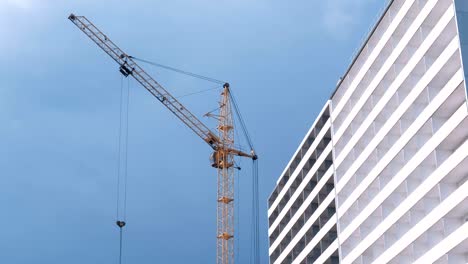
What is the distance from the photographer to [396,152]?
86.3 metres

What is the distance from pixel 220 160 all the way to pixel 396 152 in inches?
2810

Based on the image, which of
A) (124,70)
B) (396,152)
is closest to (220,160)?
(124,70)

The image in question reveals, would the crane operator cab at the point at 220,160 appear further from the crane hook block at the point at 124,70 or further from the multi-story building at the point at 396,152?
the multi-story building at the point at 396,152

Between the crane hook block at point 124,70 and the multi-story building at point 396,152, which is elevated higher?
the crane hook block at point 124,70

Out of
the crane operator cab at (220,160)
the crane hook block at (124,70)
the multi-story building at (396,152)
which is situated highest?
the crane hook block at (124,70)

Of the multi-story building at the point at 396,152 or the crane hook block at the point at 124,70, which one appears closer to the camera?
the multi-story building at the point at 396,152

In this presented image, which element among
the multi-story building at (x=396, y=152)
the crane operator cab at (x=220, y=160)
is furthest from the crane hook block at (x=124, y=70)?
the multi-story building at (x=396, y=152)

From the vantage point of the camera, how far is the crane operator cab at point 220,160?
6107 inches

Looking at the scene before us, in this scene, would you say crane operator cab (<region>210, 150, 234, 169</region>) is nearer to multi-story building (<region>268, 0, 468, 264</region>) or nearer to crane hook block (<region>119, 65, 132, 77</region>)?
crane hook block (<region>119, 65, 132, 77</region>)

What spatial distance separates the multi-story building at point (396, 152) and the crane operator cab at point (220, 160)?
128ft

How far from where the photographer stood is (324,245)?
106 metres

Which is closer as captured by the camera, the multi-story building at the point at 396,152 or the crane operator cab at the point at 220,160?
the multi-story building at the point at 396,152

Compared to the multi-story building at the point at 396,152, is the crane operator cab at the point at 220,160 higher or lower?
higher

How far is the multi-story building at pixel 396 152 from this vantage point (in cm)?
7569
